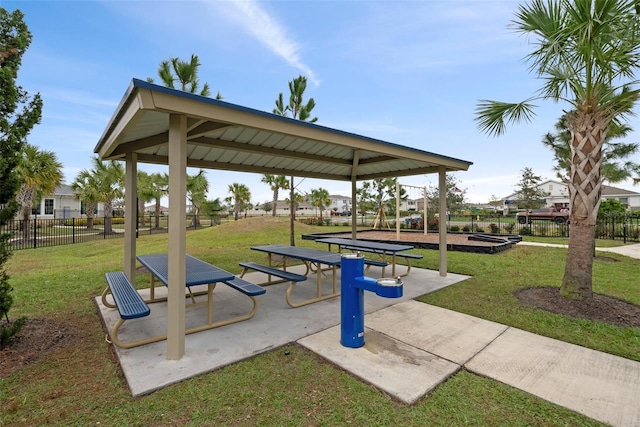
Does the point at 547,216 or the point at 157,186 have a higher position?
the point at 157,186

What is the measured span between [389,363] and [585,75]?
5598 mm

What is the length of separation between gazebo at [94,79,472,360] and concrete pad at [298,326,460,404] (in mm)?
1625

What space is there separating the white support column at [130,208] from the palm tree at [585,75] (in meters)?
6.80

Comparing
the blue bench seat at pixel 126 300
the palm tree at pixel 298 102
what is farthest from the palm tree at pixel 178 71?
the blue bench seat at pixel 126 300

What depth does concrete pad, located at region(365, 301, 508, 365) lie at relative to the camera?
10.5 ft

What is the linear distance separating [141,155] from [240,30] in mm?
6522

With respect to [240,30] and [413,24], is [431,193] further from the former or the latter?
[240,30]

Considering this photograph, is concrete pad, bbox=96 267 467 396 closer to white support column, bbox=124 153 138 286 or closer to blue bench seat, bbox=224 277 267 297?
blue bench seat, bbox=224 277 267 297

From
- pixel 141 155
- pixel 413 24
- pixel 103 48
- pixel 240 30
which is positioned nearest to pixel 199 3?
pixel 240 30

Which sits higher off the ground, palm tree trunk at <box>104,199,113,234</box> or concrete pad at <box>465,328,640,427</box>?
palm tree trunk at <box>104,199,113,234</box>

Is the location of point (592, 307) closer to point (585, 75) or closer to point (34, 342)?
point (585, 75)

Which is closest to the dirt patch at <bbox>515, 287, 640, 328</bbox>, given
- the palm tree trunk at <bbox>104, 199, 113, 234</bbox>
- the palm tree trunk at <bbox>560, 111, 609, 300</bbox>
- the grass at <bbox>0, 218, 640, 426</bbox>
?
the palm tree trunk at <bbox>560, 111, 609, 300</bbox>

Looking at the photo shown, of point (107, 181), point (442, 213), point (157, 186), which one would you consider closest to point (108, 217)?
point (107, 181)

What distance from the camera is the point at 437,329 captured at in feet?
12.3
